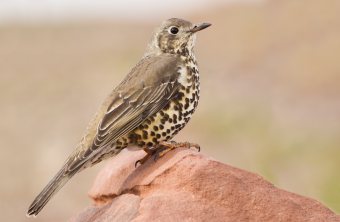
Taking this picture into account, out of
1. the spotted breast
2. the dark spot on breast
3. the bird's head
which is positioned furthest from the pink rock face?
the bird's head

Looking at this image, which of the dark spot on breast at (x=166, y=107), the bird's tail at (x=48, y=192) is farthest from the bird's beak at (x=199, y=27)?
the bird's tail at (x=48, y=192)

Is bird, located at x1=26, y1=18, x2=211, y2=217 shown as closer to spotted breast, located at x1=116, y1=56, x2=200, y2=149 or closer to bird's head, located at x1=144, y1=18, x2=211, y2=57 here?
spotted breast, located at x1=116, y1=56, x2=200, y2=149

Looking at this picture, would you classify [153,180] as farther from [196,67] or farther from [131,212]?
[196,67]

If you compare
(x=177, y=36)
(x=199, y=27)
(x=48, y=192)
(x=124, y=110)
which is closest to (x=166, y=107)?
(x=124, y=110)

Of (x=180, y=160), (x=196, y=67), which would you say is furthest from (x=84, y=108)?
(x=180, y=160)

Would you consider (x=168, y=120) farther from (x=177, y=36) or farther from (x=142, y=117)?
(x=177, y=36)

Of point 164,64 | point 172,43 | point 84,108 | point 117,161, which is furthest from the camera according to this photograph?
point 84,108

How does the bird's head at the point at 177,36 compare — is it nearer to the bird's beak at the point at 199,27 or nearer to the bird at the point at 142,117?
the bird's beak at the point at 199,27

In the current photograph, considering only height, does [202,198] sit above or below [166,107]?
below
